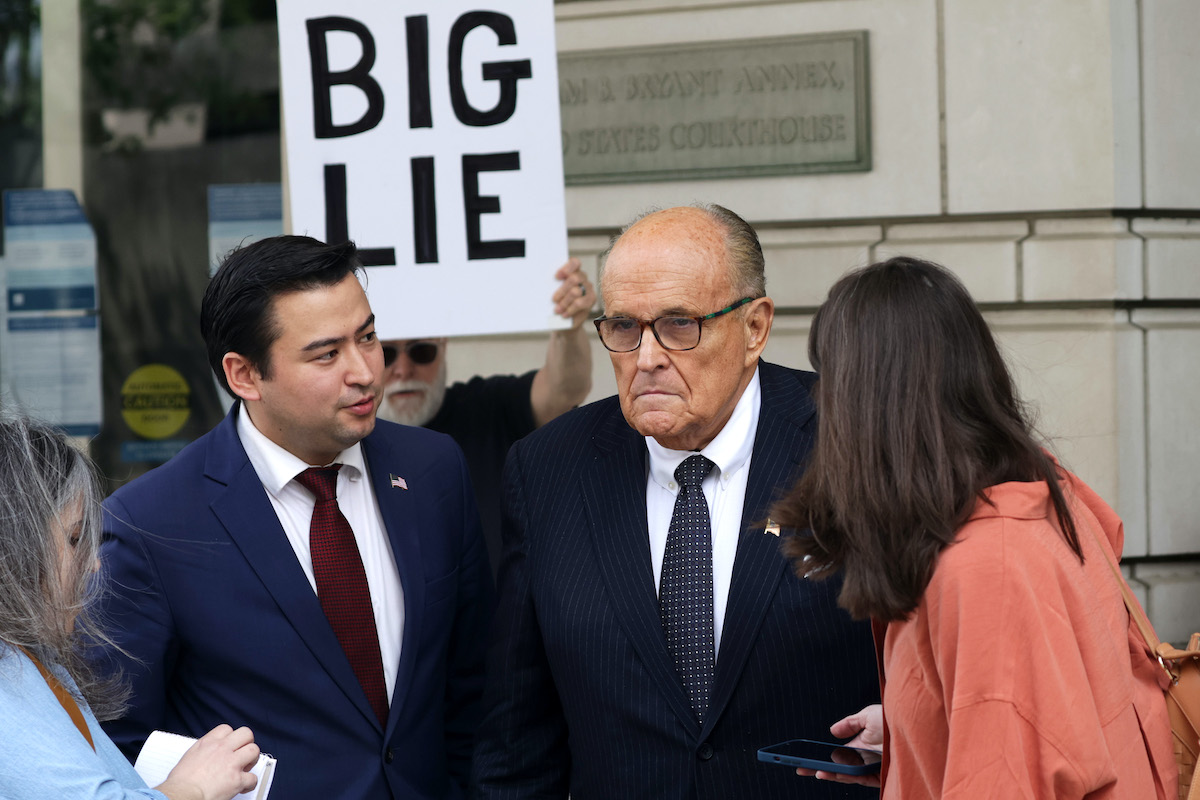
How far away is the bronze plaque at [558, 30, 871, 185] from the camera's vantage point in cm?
550

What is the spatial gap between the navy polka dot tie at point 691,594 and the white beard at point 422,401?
6.78 ft

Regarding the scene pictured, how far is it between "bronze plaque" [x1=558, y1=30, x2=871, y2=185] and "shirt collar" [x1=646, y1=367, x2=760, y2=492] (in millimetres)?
3066

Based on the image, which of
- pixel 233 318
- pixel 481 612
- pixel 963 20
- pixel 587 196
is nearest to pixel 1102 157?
pixel 963 20

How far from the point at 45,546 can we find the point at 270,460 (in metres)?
0.81

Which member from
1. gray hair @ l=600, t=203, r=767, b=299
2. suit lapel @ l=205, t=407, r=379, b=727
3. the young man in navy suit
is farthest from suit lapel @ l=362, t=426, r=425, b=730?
gray hair @ l=600, t=203, r=767, b=299

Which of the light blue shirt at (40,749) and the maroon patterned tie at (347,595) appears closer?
the light blue shirt at (40,749)

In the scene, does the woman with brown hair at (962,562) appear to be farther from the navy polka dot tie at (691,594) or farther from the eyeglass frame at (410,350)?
the eyeglass frame at (410,350)

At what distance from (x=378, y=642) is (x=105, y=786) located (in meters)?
0.88

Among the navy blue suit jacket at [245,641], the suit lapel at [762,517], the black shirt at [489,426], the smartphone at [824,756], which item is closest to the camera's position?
the smartphone at [824,756]

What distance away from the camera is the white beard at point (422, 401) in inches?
177

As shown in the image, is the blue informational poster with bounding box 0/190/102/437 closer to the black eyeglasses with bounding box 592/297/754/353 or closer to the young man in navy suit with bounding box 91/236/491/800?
the young man in navy suit with bounding box 91/236/491/800

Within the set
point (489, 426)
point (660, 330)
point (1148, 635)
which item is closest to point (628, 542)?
point (660, 330)

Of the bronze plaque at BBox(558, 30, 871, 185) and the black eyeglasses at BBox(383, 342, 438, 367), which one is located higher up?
the bronze plaque at BBox(558, 30, 871, 185)

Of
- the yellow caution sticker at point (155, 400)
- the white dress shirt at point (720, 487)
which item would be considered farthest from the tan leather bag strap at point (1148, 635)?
the yellow caution sticker at point (155, 400)
